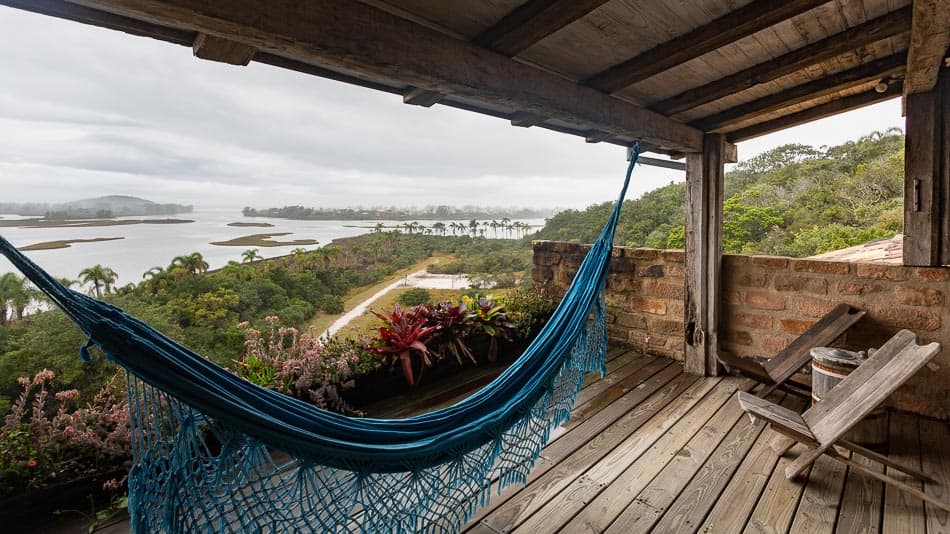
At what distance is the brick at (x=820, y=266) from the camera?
2.38 meters

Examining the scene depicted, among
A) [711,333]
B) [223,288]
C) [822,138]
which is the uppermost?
[822,138]

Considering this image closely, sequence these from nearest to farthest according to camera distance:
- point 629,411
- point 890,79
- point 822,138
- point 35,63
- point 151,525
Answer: point 151,525 < point 35,63 < point 890,79 < point 629,411 < point 822,138

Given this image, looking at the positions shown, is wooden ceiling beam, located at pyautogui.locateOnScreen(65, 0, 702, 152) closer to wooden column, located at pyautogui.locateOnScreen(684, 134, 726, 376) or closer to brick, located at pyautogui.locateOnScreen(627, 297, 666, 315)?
wooden column, located at pyautogui.locateOnScreen(684, 134, 726, 376)

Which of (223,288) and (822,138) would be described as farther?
(822,138)

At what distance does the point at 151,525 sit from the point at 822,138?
760 cm

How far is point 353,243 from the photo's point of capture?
3.16 m

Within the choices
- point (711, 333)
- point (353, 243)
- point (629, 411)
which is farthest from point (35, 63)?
point (711, 333)

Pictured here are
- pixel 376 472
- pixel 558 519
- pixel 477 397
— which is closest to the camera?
pixel 376 472

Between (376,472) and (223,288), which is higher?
(223,288)

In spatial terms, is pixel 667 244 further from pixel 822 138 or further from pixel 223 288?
pixel 223 288

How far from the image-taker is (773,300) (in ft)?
8.70

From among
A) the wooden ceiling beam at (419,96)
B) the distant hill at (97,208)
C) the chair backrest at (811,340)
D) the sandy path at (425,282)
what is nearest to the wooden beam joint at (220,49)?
the wooden ceiling beam at (419,96)

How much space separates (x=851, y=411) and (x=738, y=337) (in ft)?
4.41

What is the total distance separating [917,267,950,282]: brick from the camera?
212 cm
